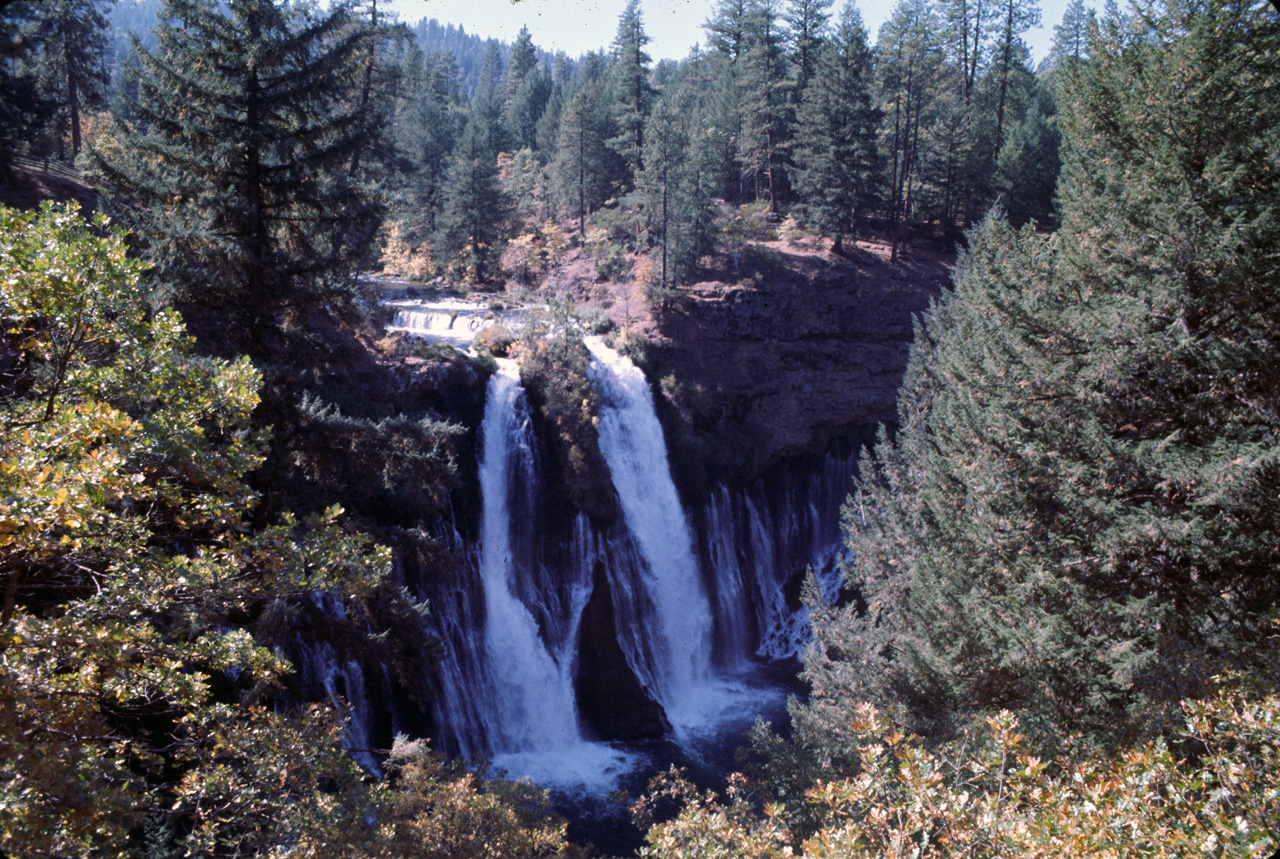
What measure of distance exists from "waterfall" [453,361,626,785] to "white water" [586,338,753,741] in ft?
7.37

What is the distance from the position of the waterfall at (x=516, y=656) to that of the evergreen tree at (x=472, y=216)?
1511 cm

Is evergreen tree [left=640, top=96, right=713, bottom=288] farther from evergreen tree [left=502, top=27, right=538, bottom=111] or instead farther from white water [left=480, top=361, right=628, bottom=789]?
evergreen tree [left=502, top=27, right=538, bottom=111]

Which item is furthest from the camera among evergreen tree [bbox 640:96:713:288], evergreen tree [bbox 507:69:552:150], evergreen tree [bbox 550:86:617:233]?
evergreen tree [bbox 507:69:552:150]

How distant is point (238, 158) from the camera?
10.7 meters

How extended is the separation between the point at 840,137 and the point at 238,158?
28694mm

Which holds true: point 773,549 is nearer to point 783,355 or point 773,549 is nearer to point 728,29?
point 783,355

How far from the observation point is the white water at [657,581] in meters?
20.3

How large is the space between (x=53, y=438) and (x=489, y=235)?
29.8m

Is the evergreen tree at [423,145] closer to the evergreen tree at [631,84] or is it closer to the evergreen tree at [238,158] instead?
the evergreen tree at [631,84]

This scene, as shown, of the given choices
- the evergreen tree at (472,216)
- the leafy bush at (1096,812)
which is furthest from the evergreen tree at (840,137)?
the leafy bush at (1096,812)

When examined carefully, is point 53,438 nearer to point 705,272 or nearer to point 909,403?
point 909,403

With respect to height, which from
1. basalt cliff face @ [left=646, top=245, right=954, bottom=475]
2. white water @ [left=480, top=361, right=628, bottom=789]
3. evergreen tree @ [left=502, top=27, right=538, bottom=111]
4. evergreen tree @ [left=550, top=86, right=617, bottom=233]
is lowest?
white water @ [left=480, top=361, right=628, bottom=789]

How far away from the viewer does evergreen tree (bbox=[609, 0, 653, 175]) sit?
36.8 meters

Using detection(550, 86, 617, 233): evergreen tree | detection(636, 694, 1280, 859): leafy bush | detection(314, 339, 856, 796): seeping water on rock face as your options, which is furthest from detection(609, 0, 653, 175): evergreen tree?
detection(636, 694, 1280, 859): leafy bush
